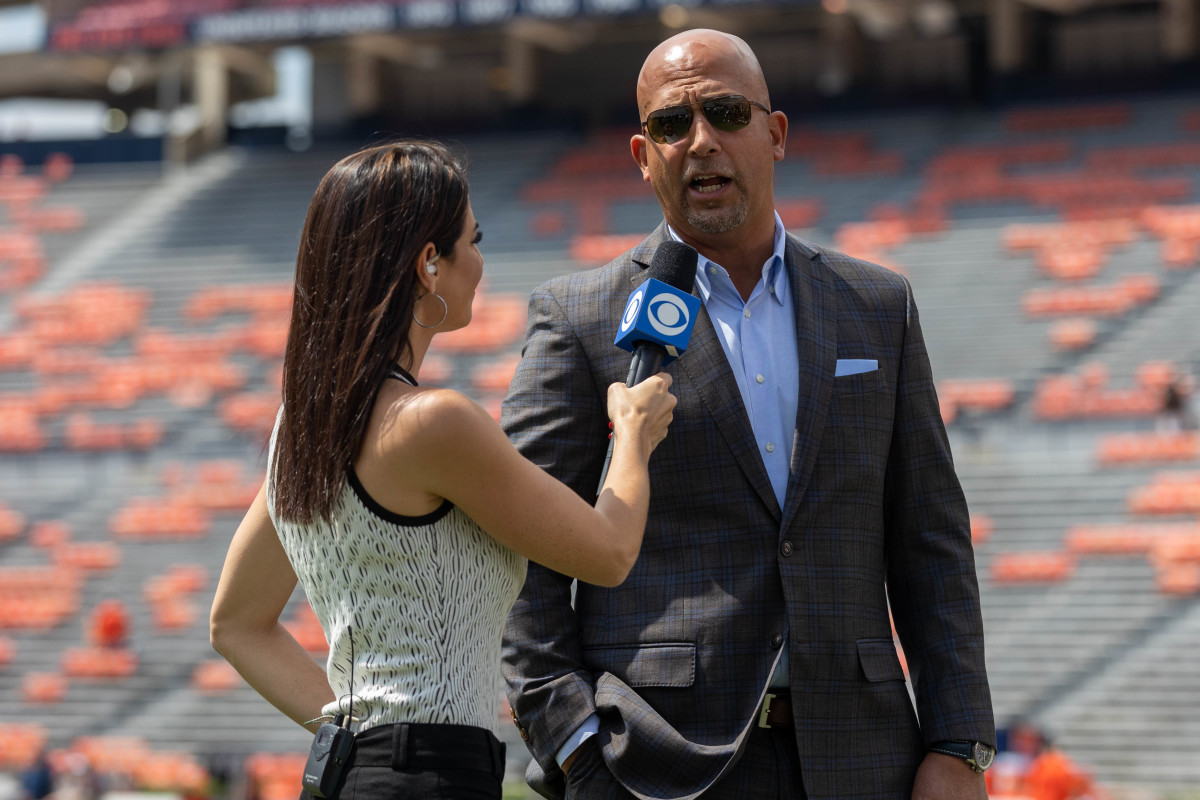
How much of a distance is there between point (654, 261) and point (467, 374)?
12711 mm

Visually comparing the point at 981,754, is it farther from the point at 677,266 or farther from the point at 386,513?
the point at 386,513

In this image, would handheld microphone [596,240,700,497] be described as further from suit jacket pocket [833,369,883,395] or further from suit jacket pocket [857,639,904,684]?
suit jacket pocket [857,639,904,684]

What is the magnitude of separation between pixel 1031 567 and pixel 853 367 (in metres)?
9.49

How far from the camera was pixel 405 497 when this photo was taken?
6.52 ft

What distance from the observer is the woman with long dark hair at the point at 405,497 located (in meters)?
1.96

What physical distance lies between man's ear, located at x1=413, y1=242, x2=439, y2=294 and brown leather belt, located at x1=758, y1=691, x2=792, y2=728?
0.90 m

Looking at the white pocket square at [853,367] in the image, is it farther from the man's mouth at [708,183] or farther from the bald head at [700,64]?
the bald head at [700,64]

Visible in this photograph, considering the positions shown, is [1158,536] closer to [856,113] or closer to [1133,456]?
[1133,456]

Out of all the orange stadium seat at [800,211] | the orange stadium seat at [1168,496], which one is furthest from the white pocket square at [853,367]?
the orange stadium seat at [800,211]

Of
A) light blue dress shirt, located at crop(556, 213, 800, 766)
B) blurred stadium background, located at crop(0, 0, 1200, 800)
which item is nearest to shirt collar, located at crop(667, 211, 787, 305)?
light blue dress shirt, located at crop(556, 213, 800, 766)

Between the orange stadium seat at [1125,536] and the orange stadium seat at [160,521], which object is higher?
the orange stadium seat at [1125,536]

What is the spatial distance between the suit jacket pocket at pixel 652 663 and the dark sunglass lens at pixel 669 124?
0.92m

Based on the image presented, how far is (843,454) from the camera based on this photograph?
8.01ft

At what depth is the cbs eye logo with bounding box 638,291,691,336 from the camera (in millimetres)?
2211
